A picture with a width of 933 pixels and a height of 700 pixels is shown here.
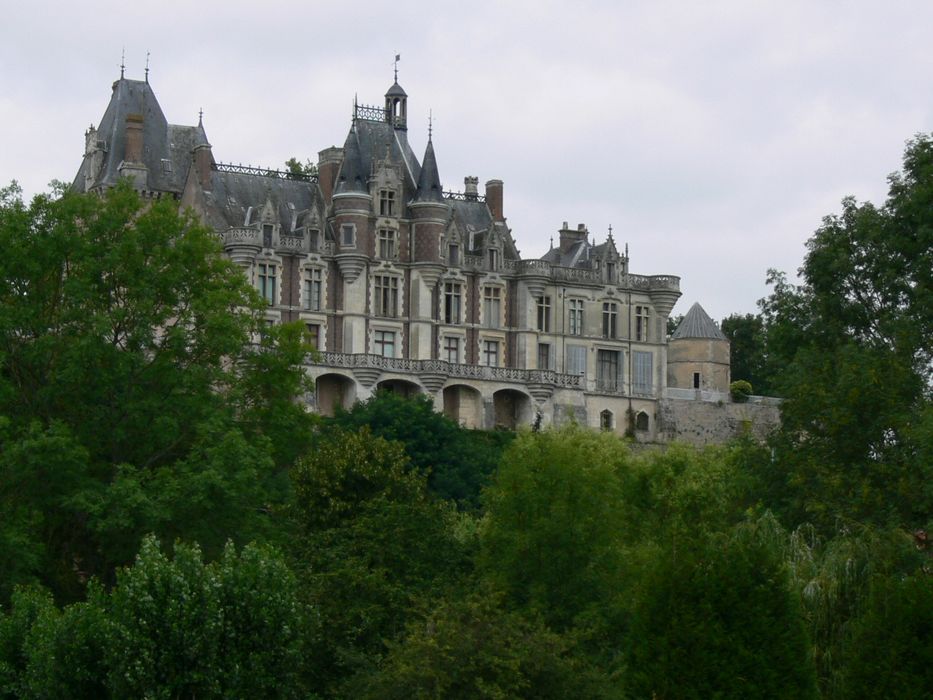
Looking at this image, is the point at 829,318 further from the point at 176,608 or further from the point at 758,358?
the point at 758,358

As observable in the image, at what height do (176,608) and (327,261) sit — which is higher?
(327,261)

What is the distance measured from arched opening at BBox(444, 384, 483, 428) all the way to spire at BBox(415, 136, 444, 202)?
693 centimetres

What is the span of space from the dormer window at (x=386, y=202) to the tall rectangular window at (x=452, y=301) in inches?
134

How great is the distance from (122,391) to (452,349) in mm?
36361

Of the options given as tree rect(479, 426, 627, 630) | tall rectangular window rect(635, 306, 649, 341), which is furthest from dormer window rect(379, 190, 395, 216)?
tree rect(479, 426, 627, 630)

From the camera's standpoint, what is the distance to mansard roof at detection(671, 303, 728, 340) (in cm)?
8325

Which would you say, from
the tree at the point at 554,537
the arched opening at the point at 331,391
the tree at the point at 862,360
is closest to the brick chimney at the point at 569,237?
the arched opening at the point at 331,391

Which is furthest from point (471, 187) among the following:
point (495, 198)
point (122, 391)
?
point (122, 391)

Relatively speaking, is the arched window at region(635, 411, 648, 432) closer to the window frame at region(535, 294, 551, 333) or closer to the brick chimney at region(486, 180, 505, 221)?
the window frame at region(535, 294, 551, 333)

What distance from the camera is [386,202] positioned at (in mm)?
76812

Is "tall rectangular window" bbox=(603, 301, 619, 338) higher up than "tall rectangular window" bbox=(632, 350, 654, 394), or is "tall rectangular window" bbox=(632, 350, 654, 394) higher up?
"tall rectangular window" bbox=(603, 301, 619, 338)

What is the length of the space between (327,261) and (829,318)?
30266mm

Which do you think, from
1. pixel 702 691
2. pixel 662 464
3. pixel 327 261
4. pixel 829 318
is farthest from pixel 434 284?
pixel 702 691

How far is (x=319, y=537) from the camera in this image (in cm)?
3922
